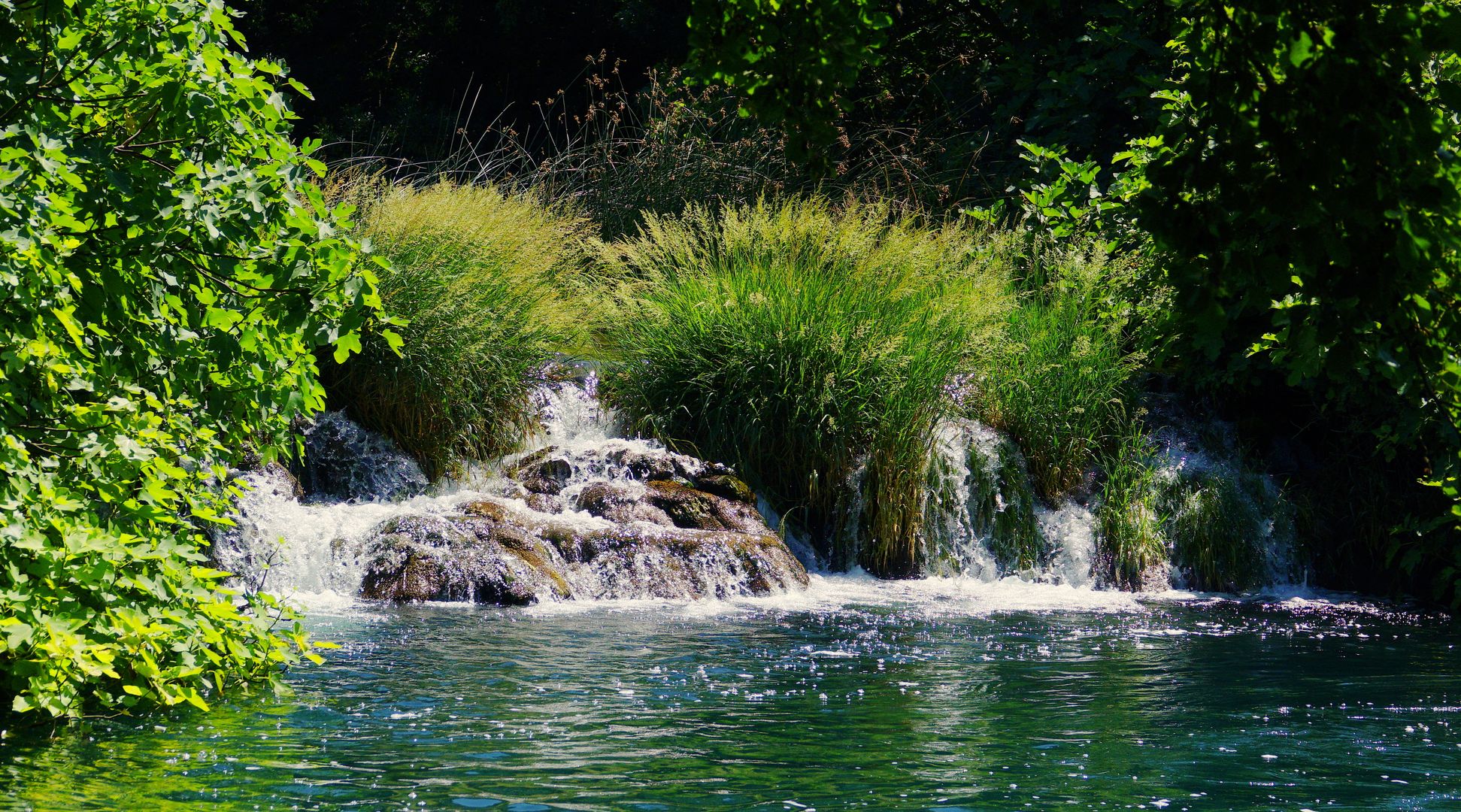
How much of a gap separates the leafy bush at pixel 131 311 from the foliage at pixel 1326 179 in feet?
8.13

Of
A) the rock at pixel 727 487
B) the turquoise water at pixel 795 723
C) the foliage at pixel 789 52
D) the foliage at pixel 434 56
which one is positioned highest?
the foliage at pixel 434 56

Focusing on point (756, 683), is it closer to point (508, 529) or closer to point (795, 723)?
point (795, 723)

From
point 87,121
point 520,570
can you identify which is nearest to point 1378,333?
point 87,121

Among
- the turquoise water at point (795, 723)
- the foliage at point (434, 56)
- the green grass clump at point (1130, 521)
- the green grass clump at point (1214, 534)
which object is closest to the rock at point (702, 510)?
the turquoise water at point (795, 723)

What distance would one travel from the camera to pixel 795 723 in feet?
15.7

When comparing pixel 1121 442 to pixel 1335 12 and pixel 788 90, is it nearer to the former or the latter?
pixel 788 90

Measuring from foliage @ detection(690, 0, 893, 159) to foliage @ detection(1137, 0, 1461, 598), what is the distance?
1061mm

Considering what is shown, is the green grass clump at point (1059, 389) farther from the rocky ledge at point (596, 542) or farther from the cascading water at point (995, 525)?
the rocky ledge at point (596, 542)

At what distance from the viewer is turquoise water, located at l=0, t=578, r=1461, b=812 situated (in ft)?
12.5

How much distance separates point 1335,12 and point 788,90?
4.72 feet

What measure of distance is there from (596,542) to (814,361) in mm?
2088

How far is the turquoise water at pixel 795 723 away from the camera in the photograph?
12.5 feet

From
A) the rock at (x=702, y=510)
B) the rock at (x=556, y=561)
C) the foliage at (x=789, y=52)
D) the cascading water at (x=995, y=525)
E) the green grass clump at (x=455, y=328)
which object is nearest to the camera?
the foliage at (x=789, y=52)

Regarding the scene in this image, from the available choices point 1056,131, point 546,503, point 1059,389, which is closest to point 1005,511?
point 1059,389
